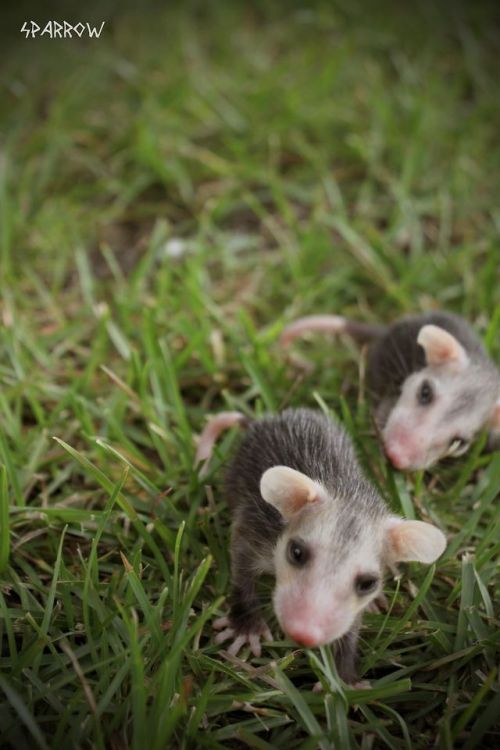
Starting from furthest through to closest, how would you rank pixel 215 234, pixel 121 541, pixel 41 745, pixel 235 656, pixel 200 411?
pixel 215 234 < pixel 200 411 < pixel 121 541 < pixel 235 656 < pixel 41 745

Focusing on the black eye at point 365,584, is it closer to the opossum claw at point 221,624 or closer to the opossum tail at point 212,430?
the opossum claw at point 221,624

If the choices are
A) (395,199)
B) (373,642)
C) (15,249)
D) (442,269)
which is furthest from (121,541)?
(395,199)

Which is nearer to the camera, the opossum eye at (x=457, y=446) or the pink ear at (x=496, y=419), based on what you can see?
the opossum eye at (x=457, y=446)

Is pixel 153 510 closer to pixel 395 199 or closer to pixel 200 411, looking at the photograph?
pixel 200 411

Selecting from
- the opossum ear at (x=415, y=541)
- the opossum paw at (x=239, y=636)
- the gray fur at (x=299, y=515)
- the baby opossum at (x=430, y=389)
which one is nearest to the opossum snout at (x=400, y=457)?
the baby opossum at (x=430, y=389)

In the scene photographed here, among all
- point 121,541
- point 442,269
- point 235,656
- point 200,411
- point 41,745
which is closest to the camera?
point 41,745

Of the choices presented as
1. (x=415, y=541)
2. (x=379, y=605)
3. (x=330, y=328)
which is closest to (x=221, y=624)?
(x=379, y=605)

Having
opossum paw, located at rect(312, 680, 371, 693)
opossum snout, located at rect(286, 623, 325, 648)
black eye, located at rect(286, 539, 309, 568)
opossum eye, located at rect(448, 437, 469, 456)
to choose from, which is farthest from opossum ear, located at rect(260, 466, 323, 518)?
opossum eye, located at rect(448, 437, 469, 456)

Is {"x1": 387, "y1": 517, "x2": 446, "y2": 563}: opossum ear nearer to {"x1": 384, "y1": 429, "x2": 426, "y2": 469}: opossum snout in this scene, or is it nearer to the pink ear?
{"x1": 384, "y1": 429, "x2": 426, "y2": 469}: opossum snout
